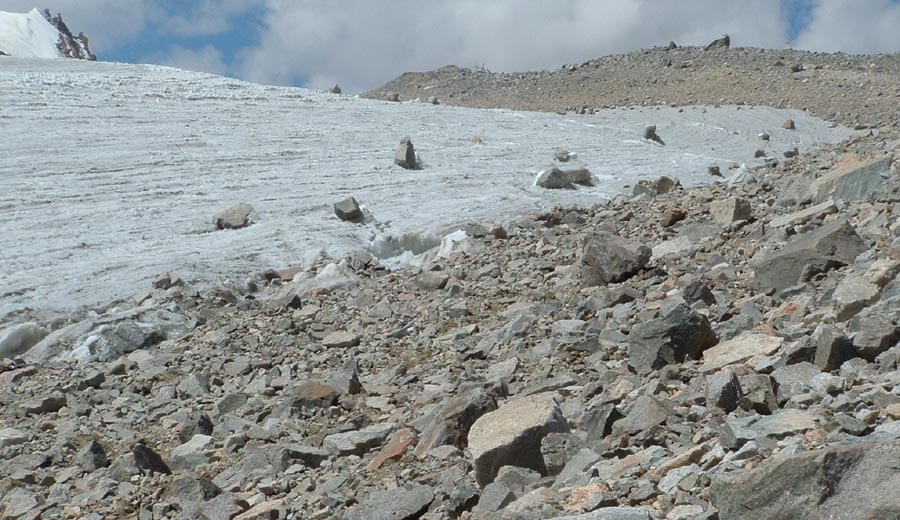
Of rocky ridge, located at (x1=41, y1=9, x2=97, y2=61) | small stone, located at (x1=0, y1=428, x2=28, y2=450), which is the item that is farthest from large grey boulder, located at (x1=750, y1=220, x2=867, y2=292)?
rocky ridge, located at (x1=41, y1=9, x2=97, y2=61)

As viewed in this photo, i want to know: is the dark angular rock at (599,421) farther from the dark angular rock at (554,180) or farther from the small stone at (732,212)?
the dark angular rock at (554,180)

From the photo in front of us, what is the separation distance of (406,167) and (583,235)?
5.16 metres

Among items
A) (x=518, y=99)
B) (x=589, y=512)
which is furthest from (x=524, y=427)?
(x=518, y=99)

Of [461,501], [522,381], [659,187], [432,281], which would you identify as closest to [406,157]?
[659,187]

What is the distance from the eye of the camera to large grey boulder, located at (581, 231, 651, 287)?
770 cm

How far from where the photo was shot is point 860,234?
664 centimetres

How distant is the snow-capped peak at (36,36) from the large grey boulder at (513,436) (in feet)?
96.3

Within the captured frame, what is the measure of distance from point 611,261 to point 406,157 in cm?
713

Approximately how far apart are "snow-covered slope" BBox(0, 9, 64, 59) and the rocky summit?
25877mm

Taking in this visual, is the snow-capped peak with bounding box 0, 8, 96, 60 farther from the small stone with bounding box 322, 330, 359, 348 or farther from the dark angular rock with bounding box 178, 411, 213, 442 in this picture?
the dark angular rock with bounding box 178, 411, 213, 442

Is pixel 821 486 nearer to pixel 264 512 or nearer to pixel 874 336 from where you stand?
pixel 874 336

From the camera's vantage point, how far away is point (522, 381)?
588 cm

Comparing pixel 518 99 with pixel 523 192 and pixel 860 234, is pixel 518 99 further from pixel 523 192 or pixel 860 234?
pixel 860 234

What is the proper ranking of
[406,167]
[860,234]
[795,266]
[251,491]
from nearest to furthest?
[251,491] < [795,266] < [860,234] < [406,167]
